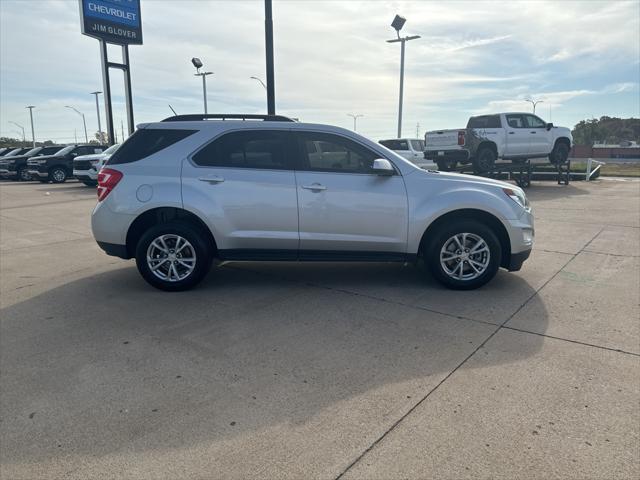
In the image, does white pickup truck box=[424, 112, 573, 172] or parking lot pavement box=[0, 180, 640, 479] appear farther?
white pickup truck box=[424, 112, 573, 172]

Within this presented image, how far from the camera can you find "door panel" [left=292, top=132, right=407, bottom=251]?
510cm

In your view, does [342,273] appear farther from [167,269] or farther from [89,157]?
[89,157]

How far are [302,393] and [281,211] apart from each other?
92.9 inches

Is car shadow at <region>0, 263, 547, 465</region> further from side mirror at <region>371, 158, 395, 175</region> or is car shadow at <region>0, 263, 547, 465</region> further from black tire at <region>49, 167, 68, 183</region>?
black tire at <region>49, 167, 68, 183</region>

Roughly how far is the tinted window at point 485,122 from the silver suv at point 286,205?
41.0 ft

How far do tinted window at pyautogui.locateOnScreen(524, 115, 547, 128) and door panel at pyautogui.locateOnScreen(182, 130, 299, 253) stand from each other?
14.3 metres

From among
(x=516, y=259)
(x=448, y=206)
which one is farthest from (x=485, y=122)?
(x=448, y=206)

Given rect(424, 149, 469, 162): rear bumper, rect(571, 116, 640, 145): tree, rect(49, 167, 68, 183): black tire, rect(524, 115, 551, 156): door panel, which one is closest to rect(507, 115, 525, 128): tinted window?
rect(524, 115, 551, 156): door panel

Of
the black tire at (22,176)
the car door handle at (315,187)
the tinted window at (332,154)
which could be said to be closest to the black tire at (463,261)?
the tinted window at (332,154)

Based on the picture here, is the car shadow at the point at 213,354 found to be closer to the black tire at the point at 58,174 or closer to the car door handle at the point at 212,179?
the car door handle at the point at 212,179

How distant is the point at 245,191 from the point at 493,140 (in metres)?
13.6

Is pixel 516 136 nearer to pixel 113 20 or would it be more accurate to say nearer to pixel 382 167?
pixel 382 167

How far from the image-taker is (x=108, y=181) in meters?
5.15

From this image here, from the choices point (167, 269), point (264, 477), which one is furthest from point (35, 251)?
point (264, 477)
